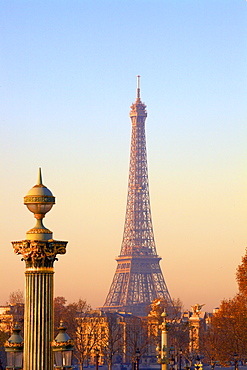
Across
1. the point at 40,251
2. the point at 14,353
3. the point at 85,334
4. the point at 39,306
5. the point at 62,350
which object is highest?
the point at 40,251

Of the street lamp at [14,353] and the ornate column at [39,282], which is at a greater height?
the ornate column at [39,282]

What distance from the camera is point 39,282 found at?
15.9 metres

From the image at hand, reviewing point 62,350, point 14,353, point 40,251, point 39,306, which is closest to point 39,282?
point 39,306

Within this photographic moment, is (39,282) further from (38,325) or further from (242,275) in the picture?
(242,275)

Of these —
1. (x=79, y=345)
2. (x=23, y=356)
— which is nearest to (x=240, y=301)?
(x=79, y=345)

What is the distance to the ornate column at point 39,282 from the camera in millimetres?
15656

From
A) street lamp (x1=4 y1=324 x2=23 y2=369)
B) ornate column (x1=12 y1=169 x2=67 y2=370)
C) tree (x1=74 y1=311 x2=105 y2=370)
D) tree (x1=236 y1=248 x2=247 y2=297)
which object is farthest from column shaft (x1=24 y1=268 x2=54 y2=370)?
tree (x1=74 y1=311 x2=105 y2=370)

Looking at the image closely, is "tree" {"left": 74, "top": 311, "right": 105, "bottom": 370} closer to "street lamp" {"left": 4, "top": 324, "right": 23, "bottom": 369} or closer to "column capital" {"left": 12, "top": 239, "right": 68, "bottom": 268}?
"street lamp" {"left": 4, "top": 324, "right": 23, "bottom": 369}

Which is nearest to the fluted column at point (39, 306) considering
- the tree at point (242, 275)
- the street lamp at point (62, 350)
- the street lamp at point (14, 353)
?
the street lamp at point (62, 350)

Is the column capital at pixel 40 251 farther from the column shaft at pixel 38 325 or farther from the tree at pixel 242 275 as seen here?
the tree at pixel 242 275

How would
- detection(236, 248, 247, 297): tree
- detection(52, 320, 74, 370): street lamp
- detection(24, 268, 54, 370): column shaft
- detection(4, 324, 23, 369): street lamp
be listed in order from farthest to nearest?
detection(236, 248, 247, 297): tree → detection(4, 324, 23, 369): street lamp → detection(24, 268, 54, 370): column shaft → detection(52, 320, 74, 370): street lamp

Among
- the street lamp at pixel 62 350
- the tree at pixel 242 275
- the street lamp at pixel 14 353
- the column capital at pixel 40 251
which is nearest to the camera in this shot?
the street lamp at pixel 62 350

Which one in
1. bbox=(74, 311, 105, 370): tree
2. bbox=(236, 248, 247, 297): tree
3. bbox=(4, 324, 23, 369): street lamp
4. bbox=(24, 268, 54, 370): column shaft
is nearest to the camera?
bbox=(24, 268, 54, 370): column shaft

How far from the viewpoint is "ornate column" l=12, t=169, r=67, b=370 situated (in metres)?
15.7
